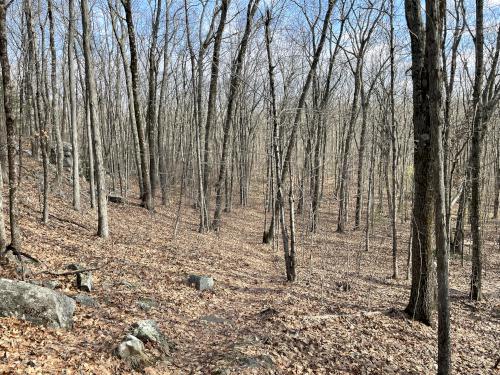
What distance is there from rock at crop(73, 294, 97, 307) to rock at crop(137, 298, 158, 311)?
82 centimetres

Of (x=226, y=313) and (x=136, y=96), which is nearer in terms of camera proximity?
(x=226, y=313)

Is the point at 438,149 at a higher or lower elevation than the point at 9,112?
lower

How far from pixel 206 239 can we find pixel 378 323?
8349 millimetres

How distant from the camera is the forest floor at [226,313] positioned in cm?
492

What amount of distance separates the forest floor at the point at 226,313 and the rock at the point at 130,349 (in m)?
0.10

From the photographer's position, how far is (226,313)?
7512mm

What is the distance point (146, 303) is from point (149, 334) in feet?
5.51

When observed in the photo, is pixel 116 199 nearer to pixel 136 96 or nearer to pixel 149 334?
pixel 136 96

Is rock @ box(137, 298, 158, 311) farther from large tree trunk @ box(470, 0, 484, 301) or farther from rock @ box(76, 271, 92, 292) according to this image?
large tree trunk @ box(470, 0, 484, 301)

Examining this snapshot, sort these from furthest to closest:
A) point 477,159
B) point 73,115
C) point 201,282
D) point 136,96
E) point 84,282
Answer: point 136,96, point 73,115, point 477,159, point 201,282, point 84,282

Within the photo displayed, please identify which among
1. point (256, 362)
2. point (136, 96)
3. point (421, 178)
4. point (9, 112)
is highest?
point (136, 96)

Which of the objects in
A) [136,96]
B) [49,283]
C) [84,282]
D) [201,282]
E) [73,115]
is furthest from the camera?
[136,96]

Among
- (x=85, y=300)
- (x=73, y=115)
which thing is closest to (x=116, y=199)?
(x=73, y=115)

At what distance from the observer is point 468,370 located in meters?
6.29
